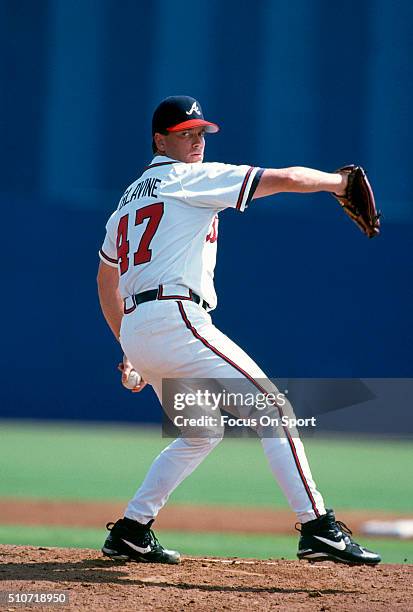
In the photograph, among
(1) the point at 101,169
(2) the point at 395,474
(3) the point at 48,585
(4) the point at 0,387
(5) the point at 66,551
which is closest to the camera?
(3) the point at 48,585

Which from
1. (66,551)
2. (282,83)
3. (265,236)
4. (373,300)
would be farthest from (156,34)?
(66,551)

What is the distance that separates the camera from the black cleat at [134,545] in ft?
11.0

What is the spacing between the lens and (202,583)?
121 inches

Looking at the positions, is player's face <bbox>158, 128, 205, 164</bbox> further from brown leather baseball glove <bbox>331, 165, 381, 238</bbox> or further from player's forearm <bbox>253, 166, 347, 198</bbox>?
brown leather baseball glove <bbox>331, 165, 381, 238</bbox>

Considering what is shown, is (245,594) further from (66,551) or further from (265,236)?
(265,236)

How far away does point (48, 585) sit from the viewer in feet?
9.55

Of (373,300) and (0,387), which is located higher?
(373,300)

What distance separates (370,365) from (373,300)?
0.63 meters

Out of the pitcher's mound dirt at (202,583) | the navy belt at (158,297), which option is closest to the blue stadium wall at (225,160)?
the pitcher's mound dirt at (202,583)

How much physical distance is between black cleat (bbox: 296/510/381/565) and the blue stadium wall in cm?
622

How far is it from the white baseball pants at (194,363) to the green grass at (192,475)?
8.18 ft

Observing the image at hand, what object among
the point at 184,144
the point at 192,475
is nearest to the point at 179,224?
the point at 184,144

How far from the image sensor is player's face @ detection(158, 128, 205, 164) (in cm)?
346

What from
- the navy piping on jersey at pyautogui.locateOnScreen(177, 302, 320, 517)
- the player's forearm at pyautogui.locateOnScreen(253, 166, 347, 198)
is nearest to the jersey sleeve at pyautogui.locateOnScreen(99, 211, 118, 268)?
the navy piping on jersey at pyautogui.locateOnScreen(177, 302, 320, 517)
